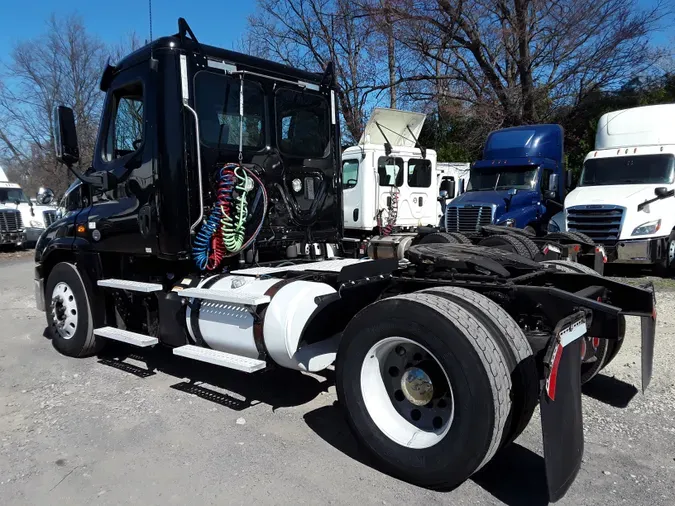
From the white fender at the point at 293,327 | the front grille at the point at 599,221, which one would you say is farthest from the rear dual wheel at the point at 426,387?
the front grille at the point at 599,221

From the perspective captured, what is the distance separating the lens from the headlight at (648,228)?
35.2 feet

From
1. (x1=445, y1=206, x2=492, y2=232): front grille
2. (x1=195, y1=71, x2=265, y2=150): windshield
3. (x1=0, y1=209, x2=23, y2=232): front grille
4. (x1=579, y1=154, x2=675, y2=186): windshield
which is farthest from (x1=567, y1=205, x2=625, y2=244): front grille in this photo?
(x1=0, y1=209, x2=23, y2=232): front grille

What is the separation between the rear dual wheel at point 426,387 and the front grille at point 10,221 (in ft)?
65.8

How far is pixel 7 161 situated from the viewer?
118 feet

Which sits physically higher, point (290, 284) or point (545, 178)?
point (545, 178)

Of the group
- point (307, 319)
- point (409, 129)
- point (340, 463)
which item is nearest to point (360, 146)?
point (409, 129)

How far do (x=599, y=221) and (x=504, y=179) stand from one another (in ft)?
8.70

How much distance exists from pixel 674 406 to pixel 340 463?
2.73 m

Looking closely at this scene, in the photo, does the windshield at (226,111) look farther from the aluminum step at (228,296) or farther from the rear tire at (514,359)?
the rear tire at (514,359)

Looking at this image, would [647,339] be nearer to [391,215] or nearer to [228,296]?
[228,296]

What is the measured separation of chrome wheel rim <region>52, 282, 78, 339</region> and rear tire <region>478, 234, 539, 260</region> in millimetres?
4891

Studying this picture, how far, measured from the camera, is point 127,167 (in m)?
5.20

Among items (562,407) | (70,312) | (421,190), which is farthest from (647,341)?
(421,190)

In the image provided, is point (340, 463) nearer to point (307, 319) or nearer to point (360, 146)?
point (307, 319)
